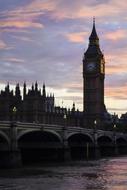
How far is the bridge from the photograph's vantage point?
90.4 meters

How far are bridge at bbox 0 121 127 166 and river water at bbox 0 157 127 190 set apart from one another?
692cm

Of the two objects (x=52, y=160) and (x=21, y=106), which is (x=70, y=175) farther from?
(x=21, y=106)

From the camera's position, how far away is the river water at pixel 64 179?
205 feet

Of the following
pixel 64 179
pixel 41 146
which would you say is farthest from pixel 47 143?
pixel 64 179

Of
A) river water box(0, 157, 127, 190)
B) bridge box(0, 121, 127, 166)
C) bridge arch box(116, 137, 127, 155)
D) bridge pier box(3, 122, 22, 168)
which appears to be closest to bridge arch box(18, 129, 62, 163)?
bridge box(0, 121, 127, 166)

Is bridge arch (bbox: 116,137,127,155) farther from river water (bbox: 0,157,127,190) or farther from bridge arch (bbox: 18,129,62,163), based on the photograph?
river water (bbox: 0,157,127,190)

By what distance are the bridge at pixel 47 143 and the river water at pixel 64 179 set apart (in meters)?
6.92

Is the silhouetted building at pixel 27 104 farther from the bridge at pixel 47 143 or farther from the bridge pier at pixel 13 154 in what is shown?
the bridge pier at pixel 13 154

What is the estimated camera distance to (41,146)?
102812 millimetres

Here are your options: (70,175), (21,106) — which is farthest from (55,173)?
(21,106)

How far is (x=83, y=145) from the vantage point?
127 metres

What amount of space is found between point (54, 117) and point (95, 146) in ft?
230

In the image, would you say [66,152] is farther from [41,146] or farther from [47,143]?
[41,146]

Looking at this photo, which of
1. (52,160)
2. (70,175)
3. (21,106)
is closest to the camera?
(70,175)
